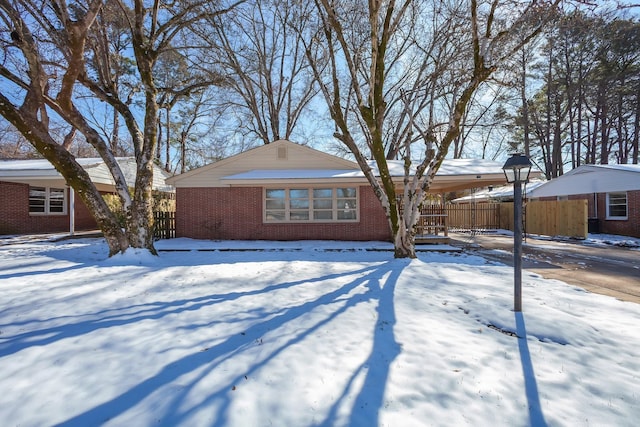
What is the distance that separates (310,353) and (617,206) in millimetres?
19821

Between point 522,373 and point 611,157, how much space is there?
32985mm

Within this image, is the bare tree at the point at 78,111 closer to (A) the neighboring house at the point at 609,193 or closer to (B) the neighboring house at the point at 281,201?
(B) the neighboring house at the point at 281,201

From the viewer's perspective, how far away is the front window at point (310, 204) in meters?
12.9

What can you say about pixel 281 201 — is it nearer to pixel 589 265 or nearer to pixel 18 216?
pixel 589 265

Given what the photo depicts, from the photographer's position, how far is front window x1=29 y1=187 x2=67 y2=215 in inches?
615

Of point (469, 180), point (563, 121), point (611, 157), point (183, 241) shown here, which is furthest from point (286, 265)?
point (611, 157)

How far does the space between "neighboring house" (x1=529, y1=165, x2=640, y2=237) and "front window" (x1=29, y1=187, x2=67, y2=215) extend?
2744cm

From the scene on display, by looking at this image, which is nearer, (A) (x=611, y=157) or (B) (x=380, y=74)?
(B) (x=380, y=74)

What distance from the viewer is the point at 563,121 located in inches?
969

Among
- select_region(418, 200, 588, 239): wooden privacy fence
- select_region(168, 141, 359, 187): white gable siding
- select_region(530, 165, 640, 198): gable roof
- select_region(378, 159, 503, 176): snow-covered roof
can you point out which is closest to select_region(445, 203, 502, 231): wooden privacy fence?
select_region(418, 200, 588, 239): wooden privacy fence

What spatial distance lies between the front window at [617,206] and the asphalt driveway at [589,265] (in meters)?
4.64

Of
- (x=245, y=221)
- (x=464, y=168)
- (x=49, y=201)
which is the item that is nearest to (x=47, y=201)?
(x=49, y=201)

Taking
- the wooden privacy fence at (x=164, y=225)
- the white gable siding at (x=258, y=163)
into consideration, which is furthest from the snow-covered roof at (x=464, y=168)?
the wooden privacy fence at (x=164, y=225)

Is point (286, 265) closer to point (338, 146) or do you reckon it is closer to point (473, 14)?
point (473, 14)
